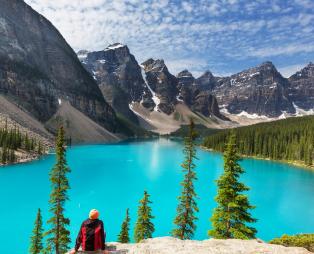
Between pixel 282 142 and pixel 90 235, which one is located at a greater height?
Answer: pixel 90 235

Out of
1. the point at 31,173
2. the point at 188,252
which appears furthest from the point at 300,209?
the point at 31,173

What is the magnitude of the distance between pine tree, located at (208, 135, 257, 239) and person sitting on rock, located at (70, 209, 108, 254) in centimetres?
1668

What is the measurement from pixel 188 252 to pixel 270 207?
54017mm

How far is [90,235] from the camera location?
13578 millimetres

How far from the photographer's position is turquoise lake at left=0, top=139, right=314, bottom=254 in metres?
49.9

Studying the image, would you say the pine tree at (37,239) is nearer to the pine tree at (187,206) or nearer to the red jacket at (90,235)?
the pine tree at (187,206)

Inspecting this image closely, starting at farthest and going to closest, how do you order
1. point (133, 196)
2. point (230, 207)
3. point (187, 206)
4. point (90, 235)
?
point (133, 196) < point (187, 206) < point (230, 207) < point (90, 235)

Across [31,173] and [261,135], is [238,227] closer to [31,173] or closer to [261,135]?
[31,173]

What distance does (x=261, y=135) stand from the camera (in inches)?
6718

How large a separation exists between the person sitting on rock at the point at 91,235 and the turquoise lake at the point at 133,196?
30015 millimetres

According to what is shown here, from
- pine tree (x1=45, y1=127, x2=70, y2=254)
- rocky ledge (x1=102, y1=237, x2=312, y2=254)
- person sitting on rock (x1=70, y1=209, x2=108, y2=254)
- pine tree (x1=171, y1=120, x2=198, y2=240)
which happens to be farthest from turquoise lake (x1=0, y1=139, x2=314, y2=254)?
person sitting on rock (x1=70, y1=209, x2=108, y2=254)

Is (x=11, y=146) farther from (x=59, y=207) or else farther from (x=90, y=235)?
(x=90, y=235)

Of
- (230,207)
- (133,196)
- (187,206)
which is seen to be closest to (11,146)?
(133,196)

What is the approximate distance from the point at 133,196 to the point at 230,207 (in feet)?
140
